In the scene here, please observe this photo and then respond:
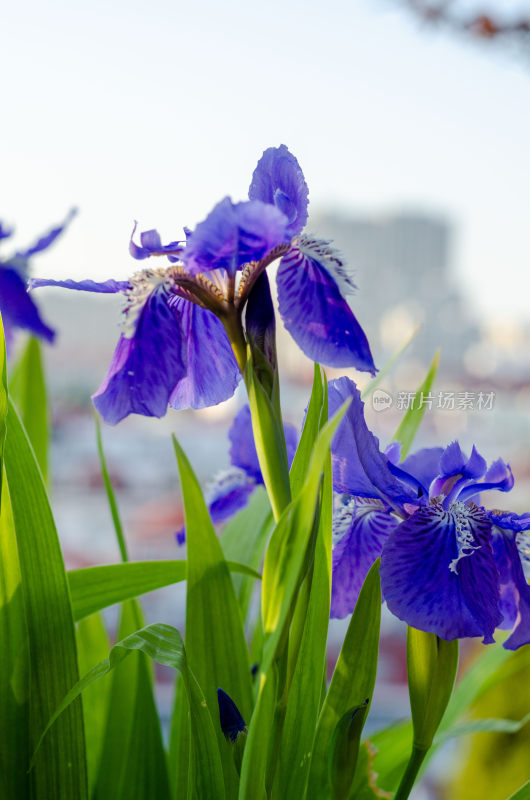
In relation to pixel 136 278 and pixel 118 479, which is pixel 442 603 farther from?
pixel 118 479

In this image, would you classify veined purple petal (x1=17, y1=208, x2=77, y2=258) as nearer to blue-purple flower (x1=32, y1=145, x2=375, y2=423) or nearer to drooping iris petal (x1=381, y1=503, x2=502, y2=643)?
blue-purple flower (x1=32, y1=145, x2=375, y2=423)

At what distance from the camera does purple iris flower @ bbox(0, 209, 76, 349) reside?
50cm

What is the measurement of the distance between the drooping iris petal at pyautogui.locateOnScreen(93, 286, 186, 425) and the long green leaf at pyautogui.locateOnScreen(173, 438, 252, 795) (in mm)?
59

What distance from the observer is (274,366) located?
270mm

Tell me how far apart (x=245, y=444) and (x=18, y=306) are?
0.21 meters

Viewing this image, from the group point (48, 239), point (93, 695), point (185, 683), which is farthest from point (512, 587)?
point (48, 239)

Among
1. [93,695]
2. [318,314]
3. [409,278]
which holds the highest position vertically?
[409,278]

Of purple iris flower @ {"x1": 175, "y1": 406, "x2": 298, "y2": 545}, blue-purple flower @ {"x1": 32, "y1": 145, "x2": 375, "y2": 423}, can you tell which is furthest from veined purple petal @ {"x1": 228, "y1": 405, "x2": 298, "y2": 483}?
blue-purple flower @ {"x1": 32, "y1": 145, "x2": 375, "y2": 423}

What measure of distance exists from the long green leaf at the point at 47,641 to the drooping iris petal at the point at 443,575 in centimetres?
13

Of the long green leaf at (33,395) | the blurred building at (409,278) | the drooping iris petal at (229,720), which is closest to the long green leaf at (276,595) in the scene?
the drooping iris petal at (229,720)

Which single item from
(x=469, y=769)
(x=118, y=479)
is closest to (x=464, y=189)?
(x=118, y=479)

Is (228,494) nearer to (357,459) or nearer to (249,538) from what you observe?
(249,538)

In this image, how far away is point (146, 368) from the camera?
0.27 metres

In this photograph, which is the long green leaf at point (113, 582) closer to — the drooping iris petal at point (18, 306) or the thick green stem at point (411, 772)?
the thick green stem at point (411, 772)
